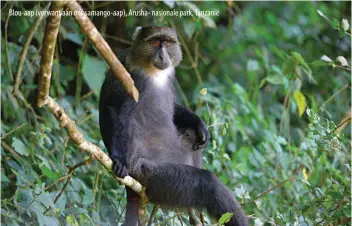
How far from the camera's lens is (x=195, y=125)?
198 inches

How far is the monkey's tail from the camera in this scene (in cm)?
444

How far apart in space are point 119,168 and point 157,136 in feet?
2.77

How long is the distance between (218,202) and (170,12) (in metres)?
2.31

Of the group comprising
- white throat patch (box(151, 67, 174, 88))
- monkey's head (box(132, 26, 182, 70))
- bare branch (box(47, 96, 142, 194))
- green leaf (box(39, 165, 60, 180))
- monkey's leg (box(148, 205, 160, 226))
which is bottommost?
monkey's leg (box(148, 205, 160, 226))

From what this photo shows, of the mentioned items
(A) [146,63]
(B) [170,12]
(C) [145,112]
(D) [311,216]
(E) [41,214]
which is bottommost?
(D) [311,216]

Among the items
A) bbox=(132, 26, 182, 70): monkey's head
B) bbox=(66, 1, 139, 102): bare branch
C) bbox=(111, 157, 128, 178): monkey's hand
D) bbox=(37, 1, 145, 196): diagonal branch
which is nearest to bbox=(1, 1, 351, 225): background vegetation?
bbox=(111, 157, 128, 178): monkey's hand

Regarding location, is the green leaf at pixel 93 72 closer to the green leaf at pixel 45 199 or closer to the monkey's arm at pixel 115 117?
the monkey's arm at pixel 115 117

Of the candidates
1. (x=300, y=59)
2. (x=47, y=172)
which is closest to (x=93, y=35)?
(x=47, y=172)

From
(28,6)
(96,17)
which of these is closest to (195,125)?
(28,6)

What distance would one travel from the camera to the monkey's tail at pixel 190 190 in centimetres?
444

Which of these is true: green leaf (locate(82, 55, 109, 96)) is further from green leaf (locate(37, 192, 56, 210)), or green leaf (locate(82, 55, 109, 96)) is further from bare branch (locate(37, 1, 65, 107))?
bare branch (locate(37, 1, 65, 107))

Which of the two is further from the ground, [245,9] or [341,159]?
[245,9]

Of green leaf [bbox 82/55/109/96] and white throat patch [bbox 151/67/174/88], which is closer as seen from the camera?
white throat patch [bbox 151/67/174/88]

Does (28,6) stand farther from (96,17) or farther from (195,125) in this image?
→ (195,125)
